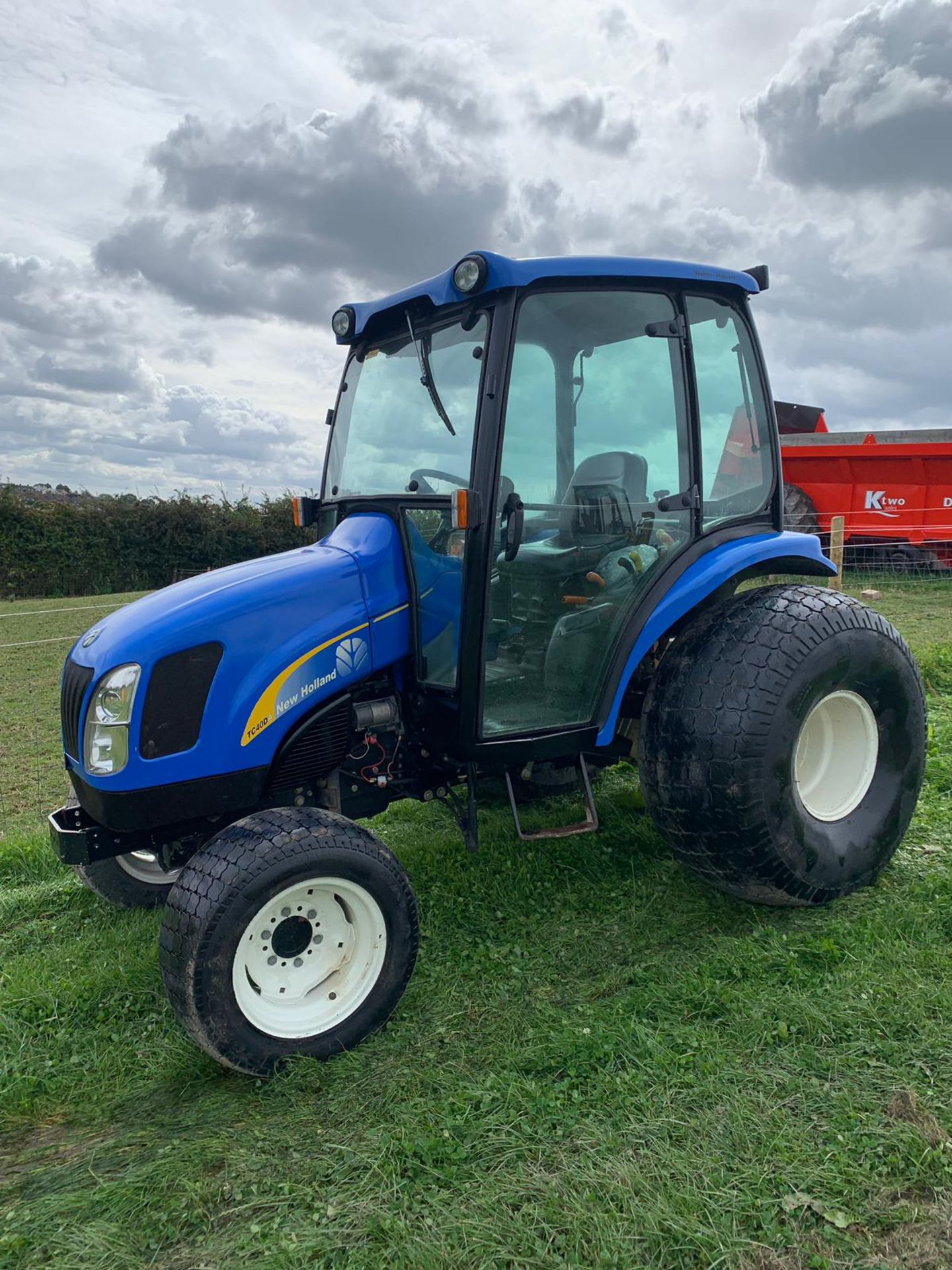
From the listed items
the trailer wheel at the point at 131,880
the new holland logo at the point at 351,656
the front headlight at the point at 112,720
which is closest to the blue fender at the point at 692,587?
the new holland logo at the point at 351,656

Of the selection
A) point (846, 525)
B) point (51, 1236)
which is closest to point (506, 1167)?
point (51, 1236)

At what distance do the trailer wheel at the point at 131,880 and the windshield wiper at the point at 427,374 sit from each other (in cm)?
201

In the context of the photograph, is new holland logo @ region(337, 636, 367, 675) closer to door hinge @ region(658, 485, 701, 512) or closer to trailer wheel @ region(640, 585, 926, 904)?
trailer wheel @ region(640, 585, 926, 904)

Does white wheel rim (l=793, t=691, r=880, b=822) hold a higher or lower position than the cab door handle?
lower

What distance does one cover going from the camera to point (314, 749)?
3.21m

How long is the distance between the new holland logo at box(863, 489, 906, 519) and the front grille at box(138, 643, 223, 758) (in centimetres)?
1190

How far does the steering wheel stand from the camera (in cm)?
315

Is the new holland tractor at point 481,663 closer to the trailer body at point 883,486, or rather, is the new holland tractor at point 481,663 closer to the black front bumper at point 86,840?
the black front bumper at point 86,840

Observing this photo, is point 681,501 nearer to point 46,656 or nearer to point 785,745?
point 785,745

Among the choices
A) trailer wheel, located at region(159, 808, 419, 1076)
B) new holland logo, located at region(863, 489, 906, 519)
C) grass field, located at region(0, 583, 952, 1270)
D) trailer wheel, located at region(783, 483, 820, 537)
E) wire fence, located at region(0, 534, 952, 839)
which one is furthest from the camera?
trailer wheel, located at region(783, 483, 820, 537)

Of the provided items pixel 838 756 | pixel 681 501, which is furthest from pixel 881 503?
pixel 681 501

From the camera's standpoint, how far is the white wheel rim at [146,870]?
12.4ft

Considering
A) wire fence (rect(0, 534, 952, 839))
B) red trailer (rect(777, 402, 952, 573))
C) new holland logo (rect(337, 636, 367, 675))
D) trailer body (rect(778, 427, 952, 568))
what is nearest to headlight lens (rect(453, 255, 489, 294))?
new holland logo (rect(337, 636, 367, 675))

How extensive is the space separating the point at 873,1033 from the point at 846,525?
38.0ft
